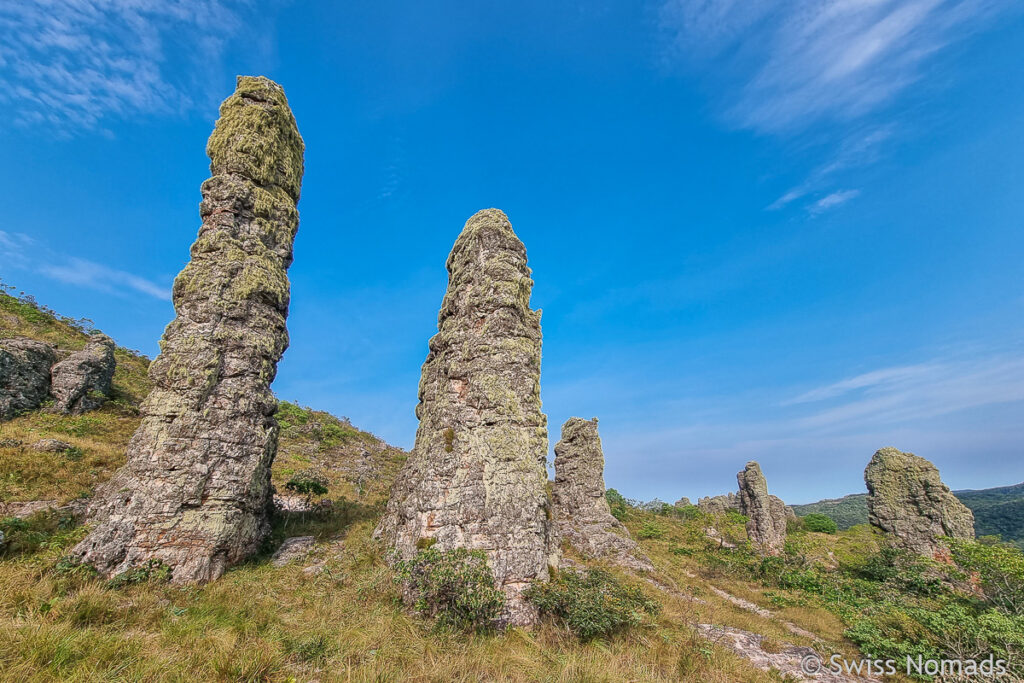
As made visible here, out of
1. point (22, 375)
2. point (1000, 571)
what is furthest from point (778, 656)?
point (22, 375)

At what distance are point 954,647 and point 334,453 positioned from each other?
3197 cm

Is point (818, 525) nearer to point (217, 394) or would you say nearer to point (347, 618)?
point (347, 618)

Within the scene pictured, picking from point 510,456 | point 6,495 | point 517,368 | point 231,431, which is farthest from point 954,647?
point 6,495

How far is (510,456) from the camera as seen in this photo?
11.4 m

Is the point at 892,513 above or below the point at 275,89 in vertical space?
below

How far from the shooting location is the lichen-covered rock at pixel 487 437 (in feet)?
34.2

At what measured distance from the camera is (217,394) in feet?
38.1

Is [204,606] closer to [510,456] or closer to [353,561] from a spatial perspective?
[353,561]

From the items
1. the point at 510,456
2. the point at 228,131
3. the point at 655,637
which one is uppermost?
the point at 228,131

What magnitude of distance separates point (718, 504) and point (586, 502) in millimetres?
36191

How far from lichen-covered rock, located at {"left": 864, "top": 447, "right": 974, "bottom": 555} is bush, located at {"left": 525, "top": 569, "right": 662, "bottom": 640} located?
76.9 feet

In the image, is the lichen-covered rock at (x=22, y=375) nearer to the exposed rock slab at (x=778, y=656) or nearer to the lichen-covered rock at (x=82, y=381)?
the lichen-covered rock at (x=82, y=381)

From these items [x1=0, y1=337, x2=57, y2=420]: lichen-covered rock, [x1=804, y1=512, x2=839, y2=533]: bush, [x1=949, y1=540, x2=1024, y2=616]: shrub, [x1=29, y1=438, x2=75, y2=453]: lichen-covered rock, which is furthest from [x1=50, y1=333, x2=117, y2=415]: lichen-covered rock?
[x1=804, y1=512, x2=839, y2=533]: bush

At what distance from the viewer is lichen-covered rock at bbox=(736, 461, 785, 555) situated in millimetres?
29391
